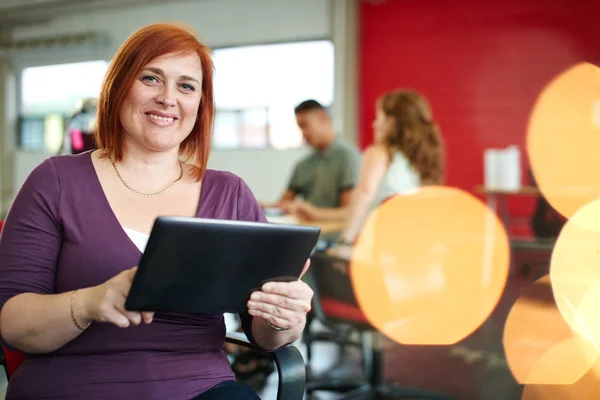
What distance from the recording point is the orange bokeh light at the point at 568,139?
5258 millimetres

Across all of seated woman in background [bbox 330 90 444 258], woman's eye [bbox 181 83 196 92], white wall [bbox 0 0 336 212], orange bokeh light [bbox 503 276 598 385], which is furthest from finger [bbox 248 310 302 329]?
white wall [bbox 0 0 336 212]

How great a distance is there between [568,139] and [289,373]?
555cm

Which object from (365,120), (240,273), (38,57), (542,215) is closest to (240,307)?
(240,273)

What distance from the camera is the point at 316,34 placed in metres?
7.62

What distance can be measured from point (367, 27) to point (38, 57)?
570 cm

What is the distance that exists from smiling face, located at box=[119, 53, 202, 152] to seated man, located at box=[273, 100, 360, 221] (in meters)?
2.38

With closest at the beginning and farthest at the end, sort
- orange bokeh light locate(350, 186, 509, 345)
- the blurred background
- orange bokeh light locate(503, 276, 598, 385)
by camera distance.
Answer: orange bokeh light locate(350, 186, 509, 345) → orange bokeh light locate(503, 276, 598, 385) → the blurred background

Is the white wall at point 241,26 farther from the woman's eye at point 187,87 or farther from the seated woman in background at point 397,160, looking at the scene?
the woman's eye at point 187,87

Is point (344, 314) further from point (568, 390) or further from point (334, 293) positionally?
point (568, 390)

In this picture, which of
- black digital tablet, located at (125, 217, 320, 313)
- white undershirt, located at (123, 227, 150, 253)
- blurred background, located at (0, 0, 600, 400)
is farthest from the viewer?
blurred background, located at (0, 0, 600, 400)

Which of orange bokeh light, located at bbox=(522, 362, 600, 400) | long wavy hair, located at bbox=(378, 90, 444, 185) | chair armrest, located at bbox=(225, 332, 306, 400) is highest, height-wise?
long wavy hair, located at bbox=(378, 90, 444, 185)

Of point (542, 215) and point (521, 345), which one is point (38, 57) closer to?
point (542, 215)

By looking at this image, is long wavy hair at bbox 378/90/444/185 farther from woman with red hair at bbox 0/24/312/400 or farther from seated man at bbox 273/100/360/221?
woman with red hair at bbox 0/24/312/400

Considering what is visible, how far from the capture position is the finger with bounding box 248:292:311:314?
3.31 ft
